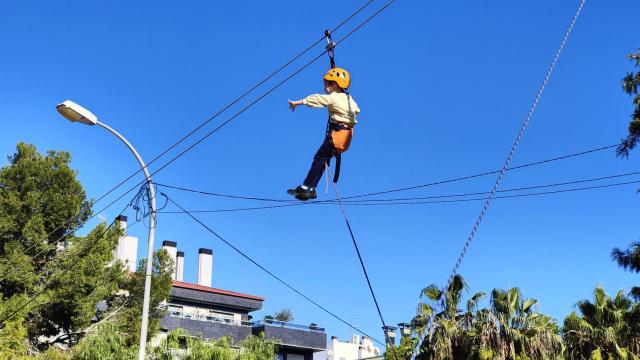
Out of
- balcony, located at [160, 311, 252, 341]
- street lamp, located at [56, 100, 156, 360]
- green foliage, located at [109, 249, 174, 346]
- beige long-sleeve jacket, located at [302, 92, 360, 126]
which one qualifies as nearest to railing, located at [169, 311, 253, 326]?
balcony, located at [160, 311, 252, 341]

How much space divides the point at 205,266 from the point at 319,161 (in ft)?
137

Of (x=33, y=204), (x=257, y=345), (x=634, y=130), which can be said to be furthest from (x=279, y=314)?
(x=634, y=130)

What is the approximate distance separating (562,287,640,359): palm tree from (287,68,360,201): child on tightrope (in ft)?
63.4

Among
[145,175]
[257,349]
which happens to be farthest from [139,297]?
[145,175]

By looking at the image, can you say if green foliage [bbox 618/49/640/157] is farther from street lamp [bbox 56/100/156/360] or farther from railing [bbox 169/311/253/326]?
railing [bbox 169/311/253/326]

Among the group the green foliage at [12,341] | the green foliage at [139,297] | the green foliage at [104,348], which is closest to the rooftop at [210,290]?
the green foliage at [139,297]

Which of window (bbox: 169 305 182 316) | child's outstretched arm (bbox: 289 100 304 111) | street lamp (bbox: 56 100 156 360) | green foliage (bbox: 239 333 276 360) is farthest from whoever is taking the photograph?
window (bbox: 169 305 182 316)

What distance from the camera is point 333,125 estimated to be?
923 cm

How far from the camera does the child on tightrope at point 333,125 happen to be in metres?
9.09

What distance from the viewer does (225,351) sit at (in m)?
28.6

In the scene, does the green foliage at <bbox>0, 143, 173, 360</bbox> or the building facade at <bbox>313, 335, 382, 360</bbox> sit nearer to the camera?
the green foliage at <bbox>0, 143, 173, 360</bbox>

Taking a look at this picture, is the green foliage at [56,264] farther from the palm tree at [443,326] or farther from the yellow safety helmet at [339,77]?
the yellow safety helmet at [339,77]

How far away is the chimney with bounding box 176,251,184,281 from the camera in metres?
48.7

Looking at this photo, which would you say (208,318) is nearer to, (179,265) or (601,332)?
(179,265)
